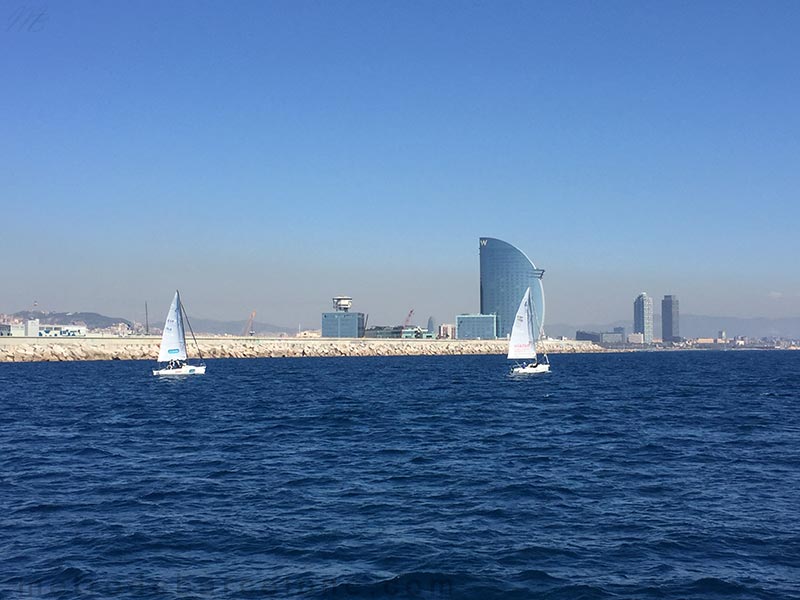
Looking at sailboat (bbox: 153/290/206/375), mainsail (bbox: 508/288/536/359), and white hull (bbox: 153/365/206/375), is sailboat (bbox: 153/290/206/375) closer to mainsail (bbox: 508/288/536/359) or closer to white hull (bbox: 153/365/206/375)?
white hull (bbox: 153/365/206/375)

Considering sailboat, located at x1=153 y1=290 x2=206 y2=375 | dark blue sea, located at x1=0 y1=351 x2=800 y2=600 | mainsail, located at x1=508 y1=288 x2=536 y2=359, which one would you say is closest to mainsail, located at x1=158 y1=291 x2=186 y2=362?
sailboat, located at x1=153 y1=290 x2=206 y2=375

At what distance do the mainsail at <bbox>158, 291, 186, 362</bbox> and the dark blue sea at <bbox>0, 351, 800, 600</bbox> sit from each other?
48.8 metres

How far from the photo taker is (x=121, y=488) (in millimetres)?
26594

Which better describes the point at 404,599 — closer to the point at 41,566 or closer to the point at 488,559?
the point at 488,559

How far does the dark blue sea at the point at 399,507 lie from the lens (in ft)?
54.6

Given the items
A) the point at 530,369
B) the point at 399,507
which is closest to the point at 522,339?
the point at 530,369

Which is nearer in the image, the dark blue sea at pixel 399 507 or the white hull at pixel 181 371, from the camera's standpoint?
the dark blue sea at pixel 399 507

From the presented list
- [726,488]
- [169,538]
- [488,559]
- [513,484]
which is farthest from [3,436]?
[726,488]

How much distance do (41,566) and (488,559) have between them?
34.8 feet

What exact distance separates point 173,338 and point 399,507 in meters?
83.9

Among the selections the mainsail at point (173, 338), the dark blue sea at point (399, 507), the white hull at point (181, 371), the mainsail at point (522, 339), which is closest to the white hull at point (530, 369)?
the mainsail at point (522, 339)

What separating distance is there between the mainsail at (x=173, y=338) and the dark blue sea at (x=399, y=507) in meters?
48.8

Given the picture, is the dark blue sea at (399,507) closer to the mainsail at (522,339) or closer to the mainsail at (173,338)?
the mainsail at (173,338)

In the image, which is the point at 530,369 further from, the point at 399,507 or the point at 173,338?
the point at 399,507
